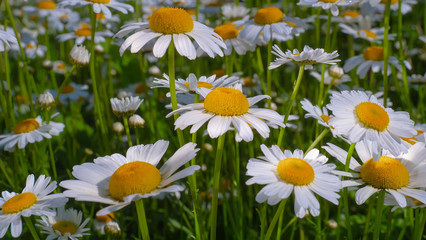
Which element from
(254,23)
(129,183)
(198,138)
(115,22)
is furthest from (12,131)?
(115,22)

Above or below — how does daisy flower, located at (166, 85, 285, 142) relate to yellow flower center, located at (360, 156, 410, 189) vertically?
above

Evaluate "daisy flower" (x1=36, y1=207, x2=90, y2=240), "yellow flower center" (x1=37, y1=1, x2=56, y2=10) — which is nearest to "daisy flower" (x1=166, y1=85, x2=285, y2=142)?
"daisy flower" (x1=36, y1=207, x2=90, y2=240)

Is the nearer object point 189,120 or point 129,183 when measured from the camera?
point 129,183

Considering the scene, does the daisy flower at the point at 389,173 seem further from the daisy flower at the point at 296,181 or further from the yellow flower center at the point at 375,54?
the yellow flower center at the point at 375,54

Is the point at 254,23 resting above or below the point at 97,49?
above

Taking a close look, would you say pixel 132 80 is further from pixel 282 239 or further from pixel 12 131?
pixel 282 239

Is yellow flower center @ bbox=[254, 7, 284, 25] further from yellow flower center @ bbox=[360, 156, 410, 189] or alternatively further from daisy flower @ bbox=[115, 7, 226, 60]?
yellow flower center @ bbox=[360, 156, 410, 189]
